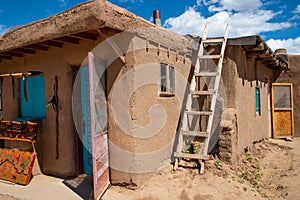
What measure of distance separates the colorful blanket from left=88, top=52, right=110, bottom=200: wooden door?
1692 millimetres

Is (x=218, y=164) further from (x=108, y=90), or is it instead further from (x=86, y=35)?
(x=86, y=35)

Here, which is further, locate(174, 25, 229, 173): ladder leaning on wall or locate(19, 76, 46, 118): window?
locate(19, 76, 46, 118): window

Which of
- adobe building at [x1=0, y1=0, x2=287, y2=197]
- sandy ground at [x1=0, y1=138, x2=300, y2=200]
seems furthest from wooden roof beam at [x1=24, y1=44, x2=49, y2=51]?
sandy ground at [x1=0, y1=138, x2=300, y2=200]

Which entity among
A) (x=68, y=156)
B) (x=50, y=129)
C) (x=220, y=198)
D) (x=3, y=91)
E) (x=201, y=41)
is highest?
(x=201, y=41)

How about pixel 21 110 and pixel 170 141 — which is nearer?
pixel 170 141

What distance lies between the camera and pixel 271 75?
11.0 m

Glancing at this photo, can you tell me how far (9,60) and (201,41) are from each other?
15.4 ft

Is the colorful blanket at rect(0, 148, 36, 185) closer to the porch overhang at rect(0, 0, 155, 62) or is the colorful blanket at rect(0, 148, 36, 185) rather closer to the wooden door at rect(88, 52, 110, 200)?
the wooden door at rect(88, 52, 110, 200)

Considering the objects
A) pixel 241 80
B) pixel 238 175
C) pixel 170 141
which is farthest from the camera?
pixel 241 80

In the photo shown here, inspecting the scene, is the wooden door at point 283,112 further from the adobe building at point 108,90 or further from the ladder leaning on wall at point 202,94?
the ladder leaning on wall at point 202,94

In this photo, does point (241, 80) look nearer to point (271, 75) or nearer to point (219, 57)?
point (219, 57)

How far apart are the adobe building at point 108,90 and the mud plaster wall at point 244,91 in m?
0.03

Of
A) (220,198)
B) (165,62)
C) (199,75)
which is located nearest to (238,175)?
(220,198)

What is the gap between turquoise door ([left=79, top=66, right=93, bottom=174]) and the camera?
17.2 ft
